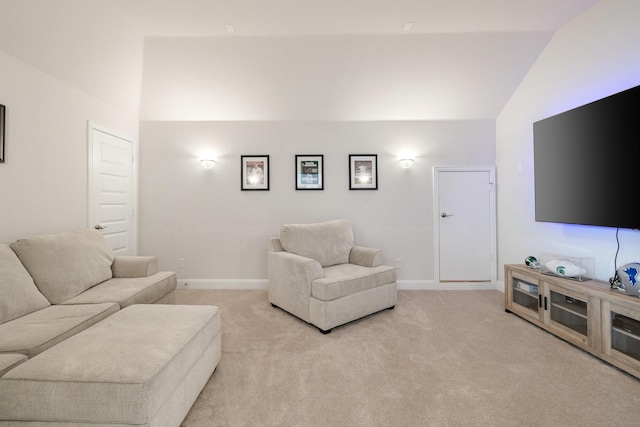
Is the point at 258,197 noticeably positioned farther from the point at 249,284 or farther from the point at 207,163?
the point at 249,284

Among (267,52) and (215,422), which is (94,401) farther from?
(267,52)

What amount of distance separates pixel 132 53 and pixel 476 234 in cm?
496

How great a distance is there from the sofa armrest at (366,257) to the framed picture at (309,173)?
1.09 meters

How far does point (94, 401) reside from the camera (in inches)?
45.4

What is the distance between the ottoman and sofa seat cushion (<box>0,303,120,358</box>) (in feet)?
0.71

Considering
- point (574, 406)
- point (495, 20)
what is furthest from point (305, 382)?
point (495, 20)

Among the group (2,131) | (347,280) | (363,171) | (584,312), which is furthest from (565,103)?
(2,131)

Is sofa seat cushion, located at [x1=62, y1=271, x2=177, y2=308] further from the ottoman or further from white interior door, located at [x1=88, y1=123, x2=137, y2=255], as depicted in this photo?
white interior door, located at [x1=88, y1=123, x2=137, y2=255]

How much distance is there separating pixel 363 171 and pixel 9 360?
12.0ft

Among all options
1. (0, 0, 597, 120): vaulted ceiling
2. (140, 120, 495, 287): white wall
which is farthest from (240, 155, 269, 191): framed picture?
(0, 0, 597, 120): vaulted ceiling

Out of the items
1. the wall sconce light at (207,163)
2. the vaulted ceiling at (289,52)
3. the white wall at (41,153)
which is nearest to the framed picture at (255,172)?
the wall sconce light at (207,163)

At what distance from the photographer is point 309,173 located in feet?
13.2

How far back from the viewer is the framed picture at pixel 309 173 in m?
4.02

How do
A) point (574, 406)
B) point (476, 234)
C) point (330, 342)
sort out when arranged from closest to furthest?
point (574, 406) → point (330, 342) → point (476, 234)
